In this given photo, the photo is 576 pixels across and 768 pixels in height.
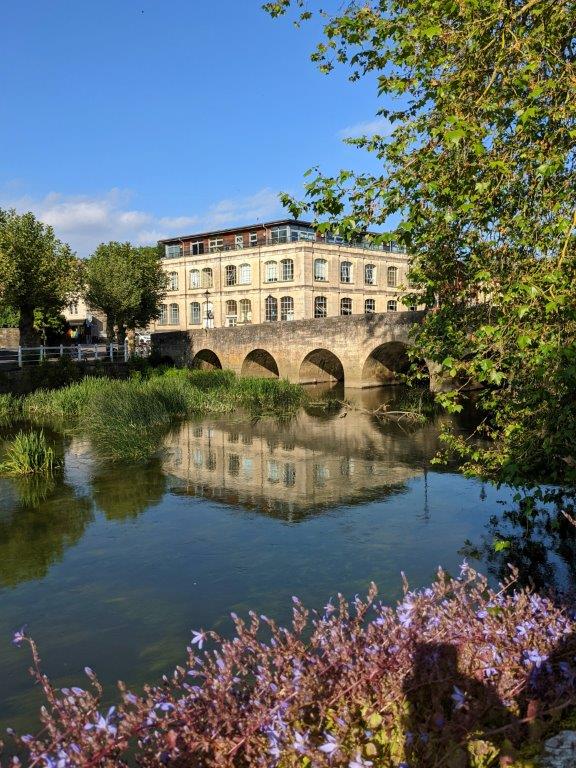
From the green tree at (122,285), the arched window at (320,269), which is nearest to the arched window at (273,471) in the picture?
the green tree at (122,285)

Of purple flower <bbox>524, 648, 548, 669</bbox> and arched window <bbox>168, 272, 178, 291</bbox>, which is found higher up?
arched window <bbox>168, 272, 178, 291</bbox>

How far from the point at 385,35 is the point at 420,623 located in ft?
19.6

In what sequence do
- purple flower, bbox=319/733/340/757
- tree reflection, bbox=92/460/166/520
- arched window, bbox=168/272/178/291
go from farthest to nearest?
arched window, bbox=168/272/178/291 → tree reflection, bbox=92/460/166/520 → purple flower, bbox=319/733/340/757

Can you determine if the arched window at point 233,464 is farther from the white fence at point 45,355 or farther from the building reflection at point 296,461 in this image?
the white fence at point 45,355

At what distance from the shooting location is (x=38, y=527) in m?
9.17

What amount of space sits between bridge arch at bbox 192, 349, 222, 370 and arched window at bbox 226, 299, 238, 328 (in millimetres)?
14000

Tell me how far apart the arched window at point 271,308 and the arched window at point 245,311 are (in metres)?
2.05

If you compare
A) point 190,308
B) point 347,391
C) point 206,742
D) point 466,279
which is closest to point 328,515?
point 466,279

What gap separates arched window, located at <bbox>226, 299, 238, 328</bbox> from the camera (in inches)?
2138

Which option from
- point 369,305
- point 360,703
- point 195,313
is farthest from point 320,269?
point 360,703

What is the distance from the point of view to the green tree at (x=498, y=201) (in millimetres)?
5055

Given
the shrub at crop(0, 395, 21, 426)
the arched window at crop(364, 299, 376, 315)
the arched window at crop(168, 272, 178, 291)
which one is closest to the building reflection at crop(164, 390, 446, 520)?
the shrub at crop(0, 395, 21, 426)

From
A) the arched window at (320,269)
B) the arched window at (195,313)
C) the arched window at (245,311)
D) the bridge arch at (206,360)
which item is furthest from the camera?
the arched window at (195,313)

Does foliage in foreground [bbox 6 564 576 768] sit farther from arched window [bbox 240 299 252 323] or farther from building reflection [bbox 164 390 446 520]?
A: arched window [bbox 240 299 252 323]
